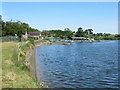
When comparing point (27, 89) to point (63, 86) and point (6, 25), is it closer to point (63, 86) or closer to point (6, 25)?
point (63, 86)

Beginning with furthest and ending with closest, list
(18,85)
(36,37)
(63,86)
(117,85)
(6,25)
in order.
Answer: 1. (36,37)
2. (6,25)
3. (117,85)
4. (63,86)
5. (18,85)

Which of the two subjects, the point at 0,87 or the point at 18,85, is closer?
the point at 0,87

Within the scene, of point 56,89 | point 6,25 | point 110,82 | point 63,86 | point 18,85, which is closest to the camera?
point 18,85

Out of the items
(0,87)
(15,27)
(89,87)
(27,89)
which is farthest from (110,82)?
(15,27)

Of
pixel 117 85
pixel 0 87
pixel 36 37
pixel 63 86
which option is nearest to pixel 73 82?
pixel 63 86

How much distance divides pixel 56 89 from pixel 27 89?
528 centimetres

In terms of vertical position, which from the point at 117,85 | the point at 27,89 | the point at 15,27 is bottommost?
the point at 117,85

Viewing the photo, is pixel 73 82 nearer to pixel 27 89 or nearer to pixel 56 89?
pixel 56 89

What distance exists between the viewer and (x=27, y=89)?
1120cm

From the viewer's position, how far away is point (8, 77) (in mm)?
13203

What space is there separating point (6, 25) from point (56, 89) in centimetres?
6917

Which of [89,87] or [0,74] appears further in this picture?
[89,87]

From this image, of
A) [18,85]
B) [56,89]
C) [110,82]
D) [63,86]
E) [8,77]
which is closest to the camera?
[18,85]

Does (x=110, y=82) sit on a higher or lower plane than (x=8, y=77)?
lower
